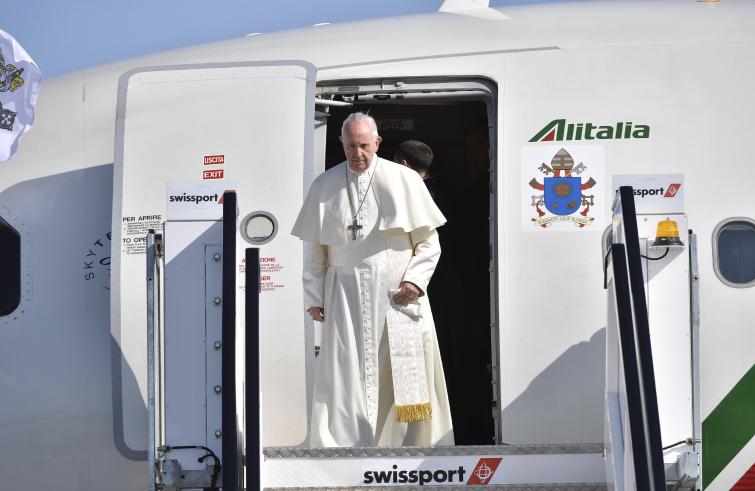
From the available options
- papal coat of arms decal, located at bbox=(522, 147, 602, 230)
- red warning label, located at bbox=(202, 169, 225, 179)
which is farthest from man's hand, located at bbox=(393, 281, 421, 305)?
red warning label, located at bbox=(202, 169, 225, 179)

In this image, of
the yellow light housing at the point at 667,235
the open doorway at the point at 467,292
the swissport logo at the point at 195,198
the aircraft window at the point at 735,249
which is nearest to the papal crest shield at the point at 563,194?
the aircraft window at the point at 735,249

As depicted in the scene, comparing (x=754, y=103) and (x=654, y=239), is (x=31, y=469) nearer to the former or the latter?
(x=654, y=239)

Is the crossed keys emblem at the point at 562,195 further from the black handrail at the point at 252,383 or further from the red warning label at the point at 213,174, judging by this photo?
the black handrail at the point at 252,383

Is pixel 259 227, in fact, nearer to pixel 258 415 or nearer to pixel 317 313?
pixel 317 313

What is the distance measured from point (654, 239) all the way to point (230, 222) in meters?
2.09

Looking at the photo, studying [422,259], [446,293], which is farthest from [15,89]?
[446,293]

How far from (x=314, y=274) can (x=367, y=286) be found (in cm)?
33

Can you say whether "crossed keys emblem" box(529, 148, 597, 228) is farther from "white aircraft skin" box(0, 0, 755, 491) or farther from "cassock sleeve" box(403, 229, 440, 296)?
"cassock sleeve" box(403, 229, 440, 296)

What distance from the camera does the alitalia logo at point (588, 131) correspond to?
7.03 m

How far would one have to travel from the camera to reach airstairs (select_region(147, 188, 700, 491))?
514cm

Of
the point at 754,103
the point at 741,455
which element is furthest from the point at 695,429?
the point at 754,103

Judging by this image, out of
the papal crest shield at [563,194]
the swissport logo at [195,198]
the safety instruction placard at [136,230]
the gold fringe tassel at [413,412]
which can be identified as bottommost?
the gold fringe tassel at [413,412]

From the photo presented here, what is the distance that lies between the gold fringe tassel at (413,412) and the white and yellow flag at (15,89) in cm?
292

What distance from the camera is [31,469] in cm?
688
